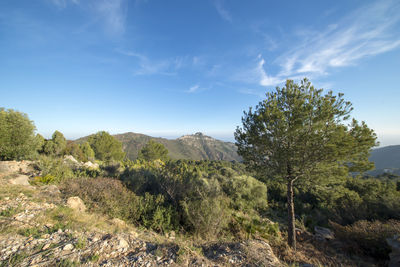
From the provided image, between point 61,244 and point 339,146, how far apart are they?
8.77 meters

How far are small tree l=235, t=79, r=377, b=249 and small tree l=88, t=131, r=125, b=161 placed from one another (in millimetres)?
31566

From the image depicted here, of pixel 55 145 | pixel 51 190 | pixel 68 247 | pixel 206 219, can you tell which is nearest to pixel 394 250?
pixel 206 219

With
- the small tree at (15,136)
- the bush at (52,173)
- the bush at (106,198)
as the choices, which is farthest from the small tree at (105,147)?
the bush at (106,198)

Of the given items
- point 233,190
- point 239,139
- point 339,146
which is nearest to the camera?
point 339,146

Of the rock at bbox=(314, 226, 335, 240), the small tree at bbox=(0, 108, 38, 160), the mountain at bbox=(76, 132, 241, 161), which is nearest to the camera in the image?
the rock at bbox=(314, 226, 335, 240)

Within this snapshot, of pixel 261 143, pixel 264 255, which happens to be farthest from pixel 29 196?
pixel 261 143

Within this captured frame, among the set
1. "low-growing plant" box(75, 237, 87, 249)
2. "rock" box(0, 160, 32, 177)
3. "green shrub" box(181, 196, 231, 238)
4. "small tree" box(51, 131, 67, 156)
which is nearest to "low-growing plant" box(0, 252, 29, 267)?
"low-growing plant" box(75, 237, 87, 249)

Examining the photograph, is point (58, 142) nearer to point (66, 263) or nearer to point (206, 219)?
point (206, 219)

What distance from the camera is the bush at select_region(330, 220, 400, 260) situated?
5978 mm

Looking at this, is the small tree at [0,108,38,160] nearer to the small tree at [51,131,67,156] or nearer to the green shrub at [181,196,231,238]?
the small tree at [51,131,67,156]

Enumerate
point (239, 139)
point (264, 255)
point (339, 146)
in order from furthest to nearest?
point (239, 139) → point (339, 146) → point (264, 255)

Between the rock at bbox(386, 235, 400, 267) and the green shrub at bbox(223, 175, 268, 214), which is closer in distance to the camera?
the rock at bbox(386, 235, 400, 267)

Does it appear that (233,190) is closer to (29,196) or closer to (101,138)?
(29,196)

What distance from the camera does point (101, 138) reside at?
101ft
